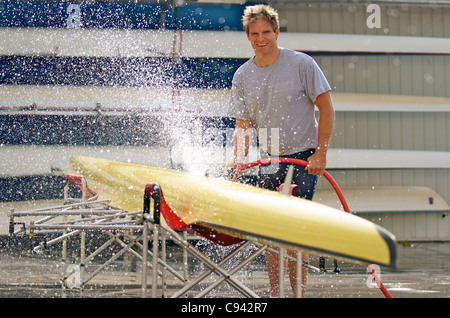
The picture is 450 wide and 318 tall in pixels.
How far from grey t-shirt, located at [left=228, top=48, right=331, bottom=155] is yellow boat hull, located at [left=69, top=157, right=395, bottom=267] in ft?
2.02

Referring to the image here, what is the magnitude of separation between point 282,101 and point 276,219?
128 centimetres

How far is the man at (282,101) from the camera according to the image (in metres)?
2.81

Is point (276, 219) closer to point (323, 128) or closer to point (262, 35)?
point (323, 128)

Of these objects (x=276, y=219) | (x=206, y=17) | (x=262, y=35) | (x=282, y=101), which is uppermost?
(x=206, y=17)

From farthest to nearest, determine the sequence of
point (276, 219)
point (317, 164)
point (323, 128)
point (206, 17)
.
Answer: point (206, 17), point (323, 128), point (317, 164), point (276, 219)

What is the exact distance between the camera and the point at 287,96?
2861 millimetres

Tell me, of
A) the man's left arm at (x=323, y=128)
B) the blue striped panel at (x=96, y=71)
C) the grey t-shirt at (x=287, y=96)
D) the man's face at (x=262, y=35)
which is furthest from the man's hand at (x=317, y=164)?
the blue striped panel at (x=96, y=71)

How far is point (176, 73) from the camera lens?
21.9 ft

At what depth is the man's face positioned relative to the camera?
2.78 m

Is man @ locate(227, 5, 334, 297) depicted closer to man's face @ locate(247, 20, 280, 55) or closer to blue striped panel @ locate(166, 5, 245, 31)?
man's face @ locate(247, 20, 280, 55)

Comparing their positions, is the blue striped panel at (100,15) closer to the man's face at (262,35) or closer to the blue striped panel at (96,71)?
the blue striped panel at (96,71)

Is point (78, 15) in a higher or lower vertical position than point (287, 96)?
higher

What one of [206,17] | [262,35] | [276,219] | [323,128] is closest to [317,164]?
[323,128]
